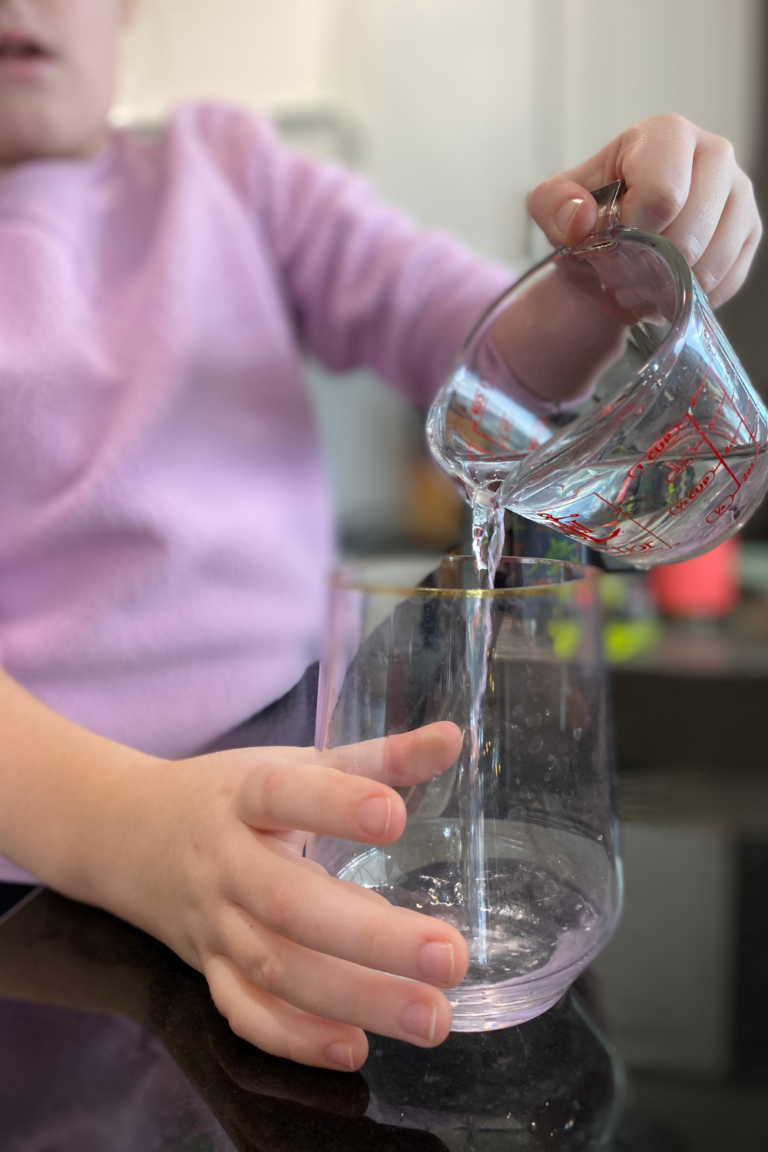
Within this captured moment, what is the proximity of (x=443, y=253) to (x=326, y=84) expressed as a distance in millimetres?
807

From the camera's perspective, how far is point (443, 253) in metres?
0.52

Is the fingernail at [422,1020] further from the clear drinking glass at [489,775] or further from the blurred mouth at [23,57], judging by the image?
the blurred mouth at [23,57]

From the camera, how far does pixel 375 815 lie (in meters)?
0.20

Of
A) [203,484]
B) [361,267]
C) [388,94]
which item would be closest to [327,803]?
[203,484]

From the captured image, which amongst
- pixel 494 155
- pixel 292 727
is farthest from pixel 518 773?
pixel 494 155

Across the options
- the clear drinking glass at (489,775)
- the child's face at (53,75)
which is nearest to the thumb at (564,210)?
the clear drinking glass at (489,775)

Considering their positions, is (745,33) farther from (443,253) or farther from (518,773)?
(518,773)

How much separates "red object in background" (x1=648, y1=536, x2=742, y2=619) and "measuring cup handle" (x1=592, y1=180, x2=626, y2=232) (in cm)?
87

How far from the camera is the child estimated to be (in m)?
0.21

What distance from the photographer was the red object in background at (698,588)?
1.09 m

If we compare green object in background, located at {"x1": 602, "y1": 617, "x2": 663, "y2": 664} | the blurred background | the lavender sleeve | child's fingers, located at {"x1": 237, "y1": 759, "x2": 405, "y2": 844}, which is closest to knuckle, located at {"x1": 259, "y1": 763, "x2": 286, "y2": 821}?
child's fingers, located at {"x1": 237, "y1": 759, "x2": 405, "y2": 844}

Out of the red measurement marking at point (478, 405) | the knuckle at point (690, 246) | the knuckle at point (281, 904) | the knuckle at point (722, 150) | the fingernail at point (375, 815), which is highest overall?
the knuckle at point (722, 150)

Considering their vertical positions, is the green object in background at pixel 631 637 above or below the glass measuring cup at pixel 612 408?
below

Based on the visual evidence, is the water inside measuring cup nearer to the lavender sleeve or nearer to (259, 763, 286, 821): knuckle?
(259, 763, 286, 821): knuckle
